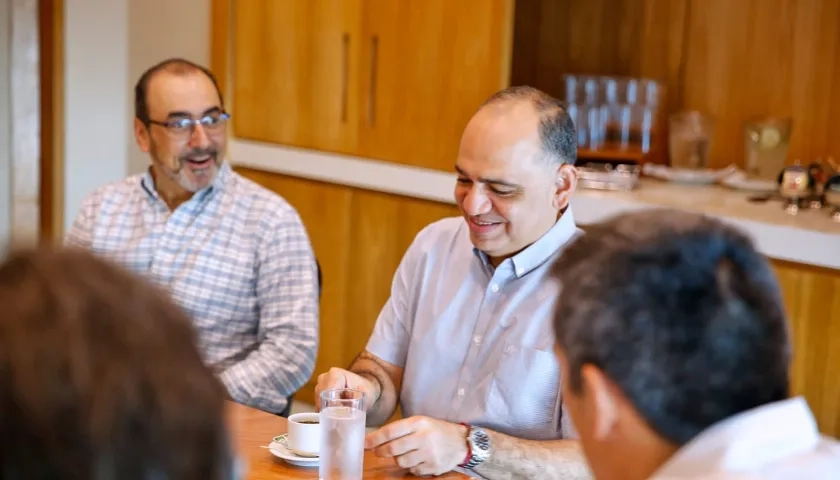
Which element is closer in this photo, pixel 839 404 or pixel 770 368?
pixel 770 368

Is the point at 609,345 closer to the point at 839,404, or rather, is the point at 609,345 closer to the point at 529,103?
the point at 529,103

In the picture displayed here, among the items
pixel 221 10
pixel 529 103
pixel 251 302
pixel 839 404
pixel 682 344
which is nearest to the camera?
pixel 682 344

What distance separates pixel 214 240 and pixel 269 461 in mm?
864

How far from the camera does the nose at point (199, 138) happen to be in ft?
8.23

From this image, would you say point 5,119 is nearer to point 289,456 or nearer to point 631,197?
point 631,197

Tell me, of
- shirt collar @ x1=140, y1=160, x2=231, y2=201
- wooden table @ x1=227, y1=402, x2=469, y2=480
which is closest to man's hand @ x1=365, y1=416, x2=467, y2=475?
Answer: wooden table @ x1=227, y1=402, x2=469, y2=480

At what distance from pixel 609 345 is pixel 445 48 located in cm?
241

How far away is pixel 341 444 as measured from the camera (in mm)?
1589

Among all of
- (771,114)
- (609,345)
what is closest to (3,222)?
(771,114)

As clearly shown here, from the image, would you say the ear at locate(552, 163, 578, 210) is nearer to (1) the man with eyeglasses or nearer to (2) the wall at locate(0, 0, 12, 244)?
(1) the man with eyeglasses

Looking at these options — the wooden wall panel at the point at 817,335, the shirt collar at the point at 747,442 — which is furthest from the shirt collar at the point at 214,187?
the shirt collar at the point at 747,442

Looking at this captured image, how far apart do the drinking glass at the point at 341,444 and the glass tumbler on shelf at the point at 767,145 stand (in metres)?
2.24

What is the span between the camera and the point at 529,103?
2000 mm

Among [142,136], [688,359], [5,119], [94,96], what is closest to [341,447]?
[688,359]
